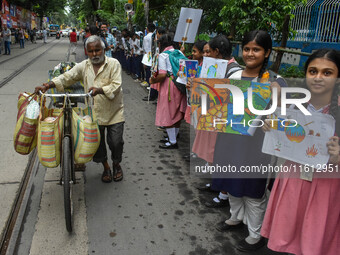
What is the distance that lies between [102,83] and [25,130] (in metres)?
0.93

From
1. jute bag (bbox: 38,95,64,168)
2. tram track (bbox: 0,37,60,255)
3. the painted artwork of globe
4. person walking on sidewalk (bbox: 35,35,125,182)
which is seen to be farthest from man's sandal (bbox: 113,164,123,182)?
the painted artwork of globe

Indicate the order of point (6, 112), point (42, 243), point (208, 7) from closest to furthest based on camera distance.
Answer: point (42, 243), point (6, 112), point (208, 7)

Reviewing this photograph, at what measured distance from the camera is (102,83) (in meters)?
3.31

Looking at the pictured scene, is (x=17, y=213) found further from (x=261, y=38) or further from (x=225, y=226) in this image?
(x=261, y=38)

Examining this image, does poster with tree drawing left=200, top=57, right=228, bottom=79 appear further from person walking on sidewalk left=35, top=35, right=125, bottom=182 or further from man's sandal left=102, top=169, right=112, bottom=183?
man's sandal left=102, top=169, right=112, bottom=183

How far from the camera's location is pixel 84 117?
3.01 meters

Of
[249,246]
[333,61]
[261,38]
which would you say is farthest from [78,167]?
[333,61]

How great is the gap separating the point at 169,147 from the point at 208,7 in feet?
23.8

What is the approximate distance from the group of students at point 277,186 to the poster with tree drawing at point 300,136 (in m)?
0.05

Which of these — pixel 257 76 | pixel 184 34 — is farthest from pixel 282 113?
pixel 184 34

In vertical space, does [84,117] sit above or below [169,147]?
above

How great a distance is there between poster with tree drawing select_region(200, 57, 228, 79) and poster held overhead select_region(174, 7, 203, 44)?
5.14ft

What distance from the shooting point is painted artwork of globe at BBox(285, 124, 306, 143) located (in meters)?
1.89

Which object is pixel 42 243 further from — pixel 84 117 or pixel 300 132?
pixel 300 132
